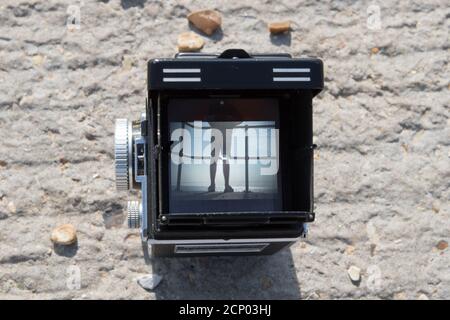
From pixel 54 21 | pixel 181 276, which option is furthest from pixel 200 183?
pixel 54 21

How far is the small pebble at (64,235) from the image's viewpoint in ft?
8.36

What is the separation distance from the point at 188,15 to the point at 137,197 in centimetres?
58

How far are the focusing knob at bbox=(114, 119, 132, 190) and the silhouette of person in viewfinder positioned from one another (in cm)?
24

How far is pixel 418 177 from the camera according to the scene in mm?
2668

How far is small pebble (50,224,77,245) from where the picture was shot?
8.36ft

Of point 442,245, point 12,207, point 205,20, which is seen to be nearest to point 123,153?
point 12,207

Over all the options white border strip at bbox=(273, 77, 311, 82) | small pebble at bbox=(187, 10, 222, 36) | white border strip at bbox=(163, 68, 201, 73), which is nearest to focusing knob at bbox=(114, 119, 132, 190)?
white border strip at bbox=(163, 68, 201, 73)

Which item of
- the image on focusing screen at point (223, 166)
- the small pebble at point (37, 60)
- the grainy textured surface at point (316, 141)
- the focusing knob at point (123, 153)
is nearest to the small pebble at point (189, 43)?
the grainy textured surface at point (316, 141)

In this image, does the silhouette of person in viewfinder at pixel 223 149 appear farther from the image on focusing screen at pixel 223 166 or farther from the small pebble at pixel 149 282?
the small pebble at pixel 149 282

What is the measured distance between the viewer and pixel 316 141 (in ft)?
8.79

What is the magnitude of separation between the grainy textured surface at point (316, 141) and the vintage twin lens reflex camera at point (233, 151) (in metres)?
0.52

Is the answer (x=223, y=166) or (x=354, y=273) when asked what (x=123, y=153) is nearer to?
(x=223, y=166)

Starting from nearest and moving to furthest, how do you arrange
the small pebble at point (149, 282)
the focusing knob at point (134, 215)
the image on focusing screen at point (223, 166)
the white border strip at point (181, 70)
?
the white border strip at point (181, 70), the image on focusing screen at point (223, 166), the focusing knob at point (134, 215), the small pebble at point (149, 282)

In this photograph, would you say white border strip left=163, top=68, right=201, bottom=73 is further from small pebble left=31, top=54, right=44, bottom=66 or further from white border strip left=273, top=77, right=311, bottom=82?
small pebble left=31, top=54, right=44, bottom=66
